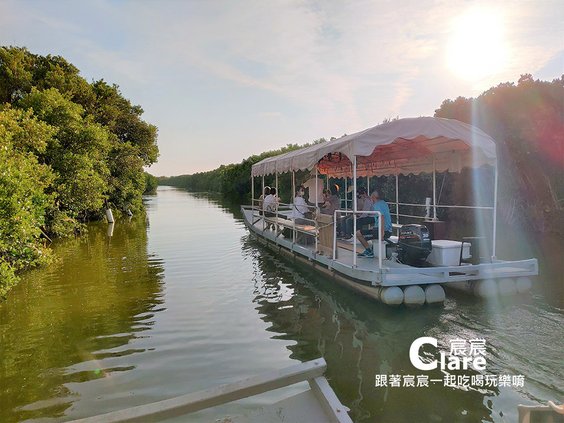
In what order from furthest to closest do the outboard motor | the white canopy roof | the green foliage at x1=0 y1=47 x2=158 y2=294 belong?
the green foliage at x1=0 y1=47 x2=158 y2=294 < the outboard motor < the white canopy roof

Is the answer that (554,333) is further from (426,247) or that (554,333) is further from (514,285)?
(426,247)

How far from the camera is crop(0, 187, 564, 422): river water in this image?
4734 millimetres

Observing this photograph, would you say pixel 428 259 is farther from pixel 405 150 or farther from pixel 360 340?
pixel 405 150

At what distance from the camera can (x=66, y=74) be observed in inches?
990

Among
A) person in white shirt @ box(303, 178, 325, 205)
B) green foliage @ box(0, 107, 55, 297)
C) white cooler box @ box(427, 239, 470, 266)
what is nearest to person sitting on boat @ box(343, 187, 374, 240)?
person in white shirt @ box(303, 178, 325, 205)

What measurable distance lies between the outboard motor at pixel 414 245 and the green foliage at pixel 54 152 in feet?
25.0

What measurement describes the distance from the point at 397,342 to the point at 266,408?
3533 mm

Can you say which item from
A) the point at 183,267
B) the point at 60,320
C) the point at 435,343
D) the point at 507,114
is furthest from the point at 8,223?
the point at 507,114

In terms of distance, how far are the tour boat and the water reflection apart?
1.26m

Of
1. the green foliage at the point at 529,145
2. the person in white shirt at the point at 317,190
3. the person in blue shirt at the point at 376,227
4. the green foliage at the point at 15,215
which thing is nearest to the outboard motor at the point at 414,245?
the person in blue shirt at the point at 376,227

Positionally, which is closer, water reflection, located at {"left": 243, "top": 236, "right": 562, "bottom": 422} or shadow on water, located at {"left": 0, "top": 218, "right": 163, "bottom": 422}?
water reflection, located at {"left": 243, "top": 236, "right": 562, "bottom": 422}

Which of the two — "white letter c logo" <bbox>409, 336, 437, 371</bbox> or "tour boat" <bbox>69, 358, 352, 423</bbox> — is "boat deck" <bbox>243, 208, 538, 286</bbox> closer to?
"white letter c logo" <bbox>409, 336, 437, 371</bbox>

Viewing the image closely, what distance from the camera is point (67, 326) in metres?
7.36

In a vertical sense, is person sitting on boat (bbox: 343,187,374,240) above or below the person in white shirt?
below
